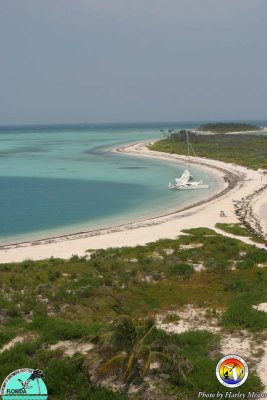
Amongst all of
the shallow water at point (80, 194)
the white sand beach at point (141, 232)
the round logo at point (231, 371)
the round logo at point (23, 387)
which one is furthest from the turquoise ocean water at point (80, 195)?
the round logo at point (231, 371)

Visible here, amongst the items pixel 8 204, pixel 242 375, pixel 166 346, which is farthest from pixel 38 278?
pixel 8 204

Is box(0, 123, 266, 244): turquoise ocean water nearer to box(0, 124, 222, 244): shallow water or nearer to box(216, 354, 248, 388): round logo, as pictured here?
box(0, 124, 222, 244): shallow water

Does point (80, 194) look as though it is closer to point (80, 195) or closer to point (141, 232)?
point (80, 195)

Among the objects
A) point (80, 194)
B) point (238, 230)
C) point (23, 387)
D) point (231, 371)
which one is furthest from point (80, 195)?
point (23, 387)

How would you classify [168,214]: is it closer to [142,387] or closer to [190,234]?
[190,234]

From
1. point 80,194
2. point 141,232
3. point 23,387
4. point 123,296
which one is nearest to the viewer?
point 23,387

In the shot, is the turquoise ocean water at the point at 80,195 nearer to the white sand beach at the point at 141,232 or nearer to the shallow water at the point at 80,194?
the shallow water at the point at 80,194
